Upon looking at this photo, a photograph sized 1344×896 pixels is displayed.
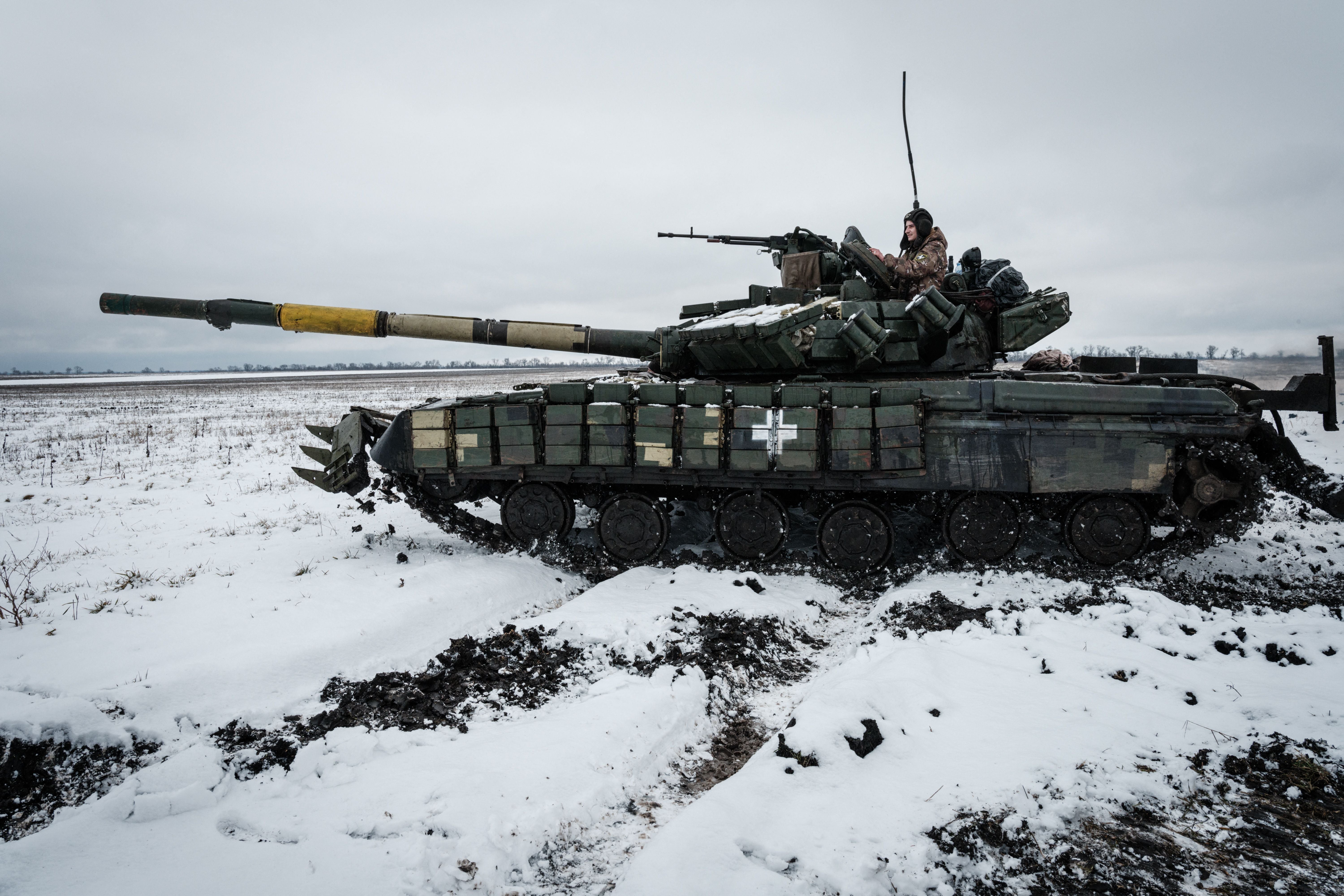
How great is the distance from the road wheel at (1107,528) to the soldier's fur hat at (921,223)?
3.74 meters

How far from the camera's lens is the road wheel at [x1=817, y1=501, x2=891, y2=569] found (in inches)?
305

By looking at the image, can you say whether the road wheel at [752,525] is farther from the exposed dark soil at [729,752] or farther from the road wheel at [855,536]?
the exposed dark soil at [729,752]

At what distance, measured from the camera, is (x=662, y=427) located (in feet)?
25.1

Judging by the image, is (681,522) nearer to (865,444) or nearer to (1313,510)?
(865,444)

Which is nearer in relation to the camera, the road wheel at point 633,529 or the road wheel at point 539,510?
the road wheel at point 633,529

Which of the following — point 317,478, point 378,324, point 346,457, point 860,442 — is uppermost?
point 378,324

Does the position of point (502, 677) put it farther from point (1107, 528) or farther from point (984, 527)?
point (1107, 528)

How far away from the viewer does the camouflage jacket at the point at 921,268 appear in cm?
831

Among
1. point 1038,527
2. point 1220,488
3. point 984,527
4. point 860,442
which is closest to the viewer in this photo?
point 1220,488

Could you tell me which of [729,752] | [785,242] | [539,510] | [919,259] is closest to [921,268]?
[919,259]

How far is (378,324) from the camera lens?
974cm

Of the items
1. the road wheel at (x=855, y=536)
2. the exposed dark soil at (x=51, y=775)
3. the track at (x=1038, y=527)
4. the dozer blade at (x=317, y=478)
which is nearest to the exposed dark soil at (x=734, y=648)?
the track at (x=1038, y=527)

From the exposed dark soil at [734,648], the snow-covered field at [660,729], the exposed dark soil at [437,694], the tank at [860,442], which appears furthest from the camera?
the tank at [860,442]

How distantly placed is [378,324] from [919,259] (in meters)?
7.55
